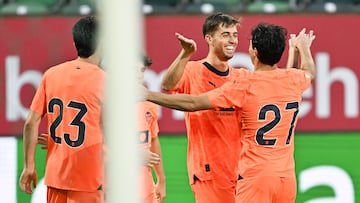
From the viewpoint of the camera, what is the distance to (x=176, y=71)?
5.83 meters

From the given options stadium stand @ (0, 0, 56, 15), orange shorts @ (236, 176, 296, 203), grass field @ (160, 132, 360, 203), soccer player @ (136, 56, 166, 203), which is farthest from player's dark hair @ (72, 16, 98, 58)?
stadium stand @ (0, 0, 56, 15)

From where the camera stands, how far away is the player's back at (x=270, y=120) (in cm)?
539

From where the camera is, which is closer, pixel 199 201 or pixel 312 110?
pixel 199 201

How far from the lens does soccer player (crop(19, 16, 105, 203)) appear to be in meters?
5.46

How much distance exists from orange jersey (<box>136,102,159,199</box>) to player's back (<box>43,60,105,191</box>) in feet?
1.14

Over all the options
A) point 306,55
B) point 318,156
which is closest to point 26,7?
point 318,156

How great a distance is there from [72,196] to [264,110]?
1.07m

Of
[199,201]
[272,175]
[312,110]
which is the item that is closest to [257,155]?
[272,175]

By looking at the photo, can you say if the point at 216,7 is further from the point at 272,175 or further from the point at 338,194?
the point at 272,175

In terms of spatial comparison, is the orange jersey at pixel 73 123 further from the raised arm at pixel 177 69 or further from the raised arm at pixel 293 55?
the raised arm at pixel 293 55

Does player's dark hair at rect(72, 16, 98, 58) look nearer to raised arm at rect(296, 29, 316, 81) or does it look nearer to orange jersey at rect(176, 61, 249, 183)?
orange jersey at rect(176, 61, 249, 183)

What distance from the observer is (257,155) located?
5469 millimetres

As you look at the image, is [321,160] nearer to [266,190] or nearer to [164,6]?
[164,6]

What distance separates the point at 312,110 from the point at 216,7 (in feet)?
3.89
